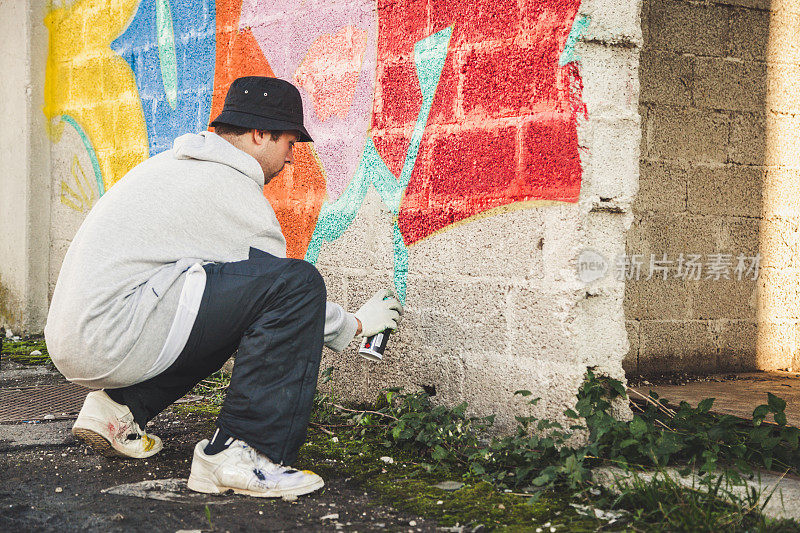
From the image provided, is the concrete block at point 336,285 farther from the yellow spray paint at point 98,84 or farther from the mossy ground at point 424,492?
the yellow spray paint at point 98,84

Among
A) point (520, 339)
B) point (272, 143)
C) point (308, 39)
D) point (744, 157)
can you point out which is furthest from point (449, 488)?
point (744, 157)

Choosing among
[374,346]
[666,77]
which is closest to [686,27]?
[666,77]

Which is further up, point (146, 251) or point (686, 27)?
point (686, 27)

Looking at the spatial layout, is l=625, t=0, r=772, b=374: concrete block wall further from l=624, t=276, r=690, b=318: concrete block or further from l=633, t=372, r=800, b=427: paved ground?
l=633, t=372, r=800, b=427: paved ground

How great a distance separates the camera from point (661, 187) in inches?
186

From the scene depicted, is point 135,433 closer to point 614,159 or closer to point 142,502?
point 142,502

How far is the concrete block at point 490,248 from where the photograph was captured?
295 centimetres

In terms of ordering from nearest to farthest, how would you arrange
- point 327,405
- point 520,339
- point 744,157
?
point 520,339 < point 327,405 < point 744,157

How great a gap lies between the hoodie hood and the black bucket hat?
113mm

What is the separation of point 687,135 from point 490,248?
2.27 metres

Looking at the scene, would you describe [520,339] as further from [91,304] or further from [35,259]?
[35,259]

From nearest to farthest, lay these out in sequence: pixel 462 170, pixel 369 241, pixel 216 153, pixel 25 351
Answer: pixel 216 153
pixel 462 170
pixel 369 241
pixel 25 351

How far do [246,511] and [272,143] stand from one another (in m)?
1.33

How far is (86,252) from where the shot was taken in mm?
2590
